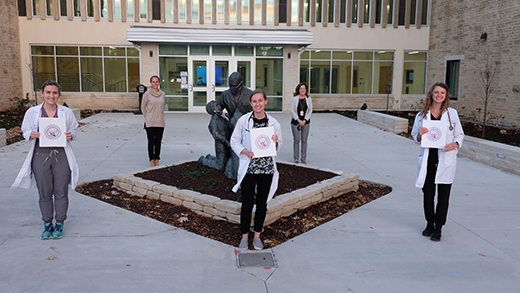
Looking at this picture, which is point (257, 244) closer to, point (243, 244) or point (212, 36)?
point (243, 244)

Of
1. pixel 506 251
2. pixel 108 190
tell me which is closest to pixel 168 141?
pixel 108 190

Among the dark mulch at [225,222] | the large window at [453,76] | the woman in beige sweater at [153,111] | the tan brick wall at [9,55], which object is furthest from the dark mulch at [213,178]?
the tan brick wall at [9,55]

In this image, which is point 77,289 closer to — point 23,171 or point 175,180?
point 23,171

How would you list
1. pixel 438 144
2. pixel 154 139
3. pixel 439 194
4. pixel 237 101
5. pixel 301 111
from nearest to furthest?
pixel 438 144 < pixel 439 194 < pixel 237 101 < pixel 154 139 < pixel 301 111

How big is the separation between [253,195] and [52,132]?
2314 millimetres

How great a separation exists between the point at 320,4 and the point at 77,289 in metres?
22.5

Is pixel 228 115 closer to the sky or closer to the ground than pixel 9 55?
closer to the ground

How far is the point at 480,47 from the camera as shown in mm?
18891

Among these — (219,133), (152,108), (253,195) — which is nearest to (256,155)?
(253,195)

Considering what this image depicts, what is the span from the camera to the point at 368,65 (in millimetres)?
24609

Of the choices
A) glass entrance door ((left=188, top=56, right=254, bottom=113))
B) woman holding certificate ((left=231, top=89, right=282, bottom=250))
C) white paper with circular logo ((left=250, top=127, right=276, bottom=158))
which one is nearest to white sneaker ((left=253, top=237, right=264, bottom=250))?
woman holding certificate ((left=231, top=89, right=282, bottom=250))

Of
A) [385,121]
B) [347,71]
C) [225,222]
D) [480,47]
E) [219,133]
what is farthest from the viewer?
[347,71]

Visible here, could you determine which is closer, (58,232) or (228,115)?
(58,232)

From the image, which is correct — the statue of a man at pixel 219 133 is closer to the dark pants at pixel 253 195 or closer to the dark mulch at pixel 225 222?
the dark mulch at pixel 225 222
